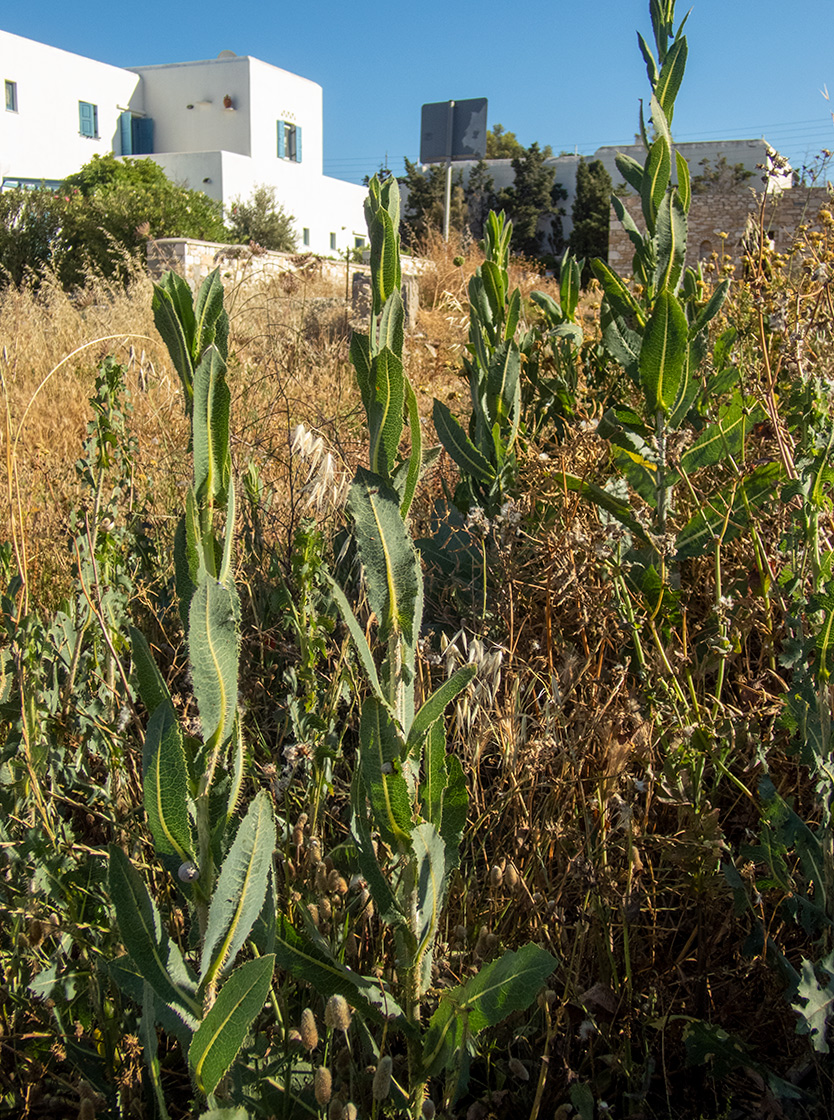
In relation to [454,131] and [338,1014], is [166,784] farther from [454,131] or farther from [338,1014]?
[454,131]

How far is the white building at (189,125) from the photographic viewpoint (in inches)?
1056

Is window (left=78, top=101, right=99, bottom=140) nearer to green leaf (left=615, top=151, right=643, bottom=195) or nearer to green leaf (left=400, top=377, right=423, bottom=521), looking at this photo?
green leaf (left=615, top=151, right=643, bottom=195)

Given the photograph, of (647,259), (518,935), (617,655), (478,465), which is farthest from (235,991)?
(647,259)

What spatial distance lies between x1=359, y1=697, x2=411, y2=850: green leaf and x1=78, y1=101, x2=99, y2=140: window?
111ft

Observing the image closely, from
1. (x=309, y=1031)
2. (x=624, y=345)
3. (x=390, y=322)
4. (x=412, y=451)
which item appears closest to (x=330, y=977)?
(x=309, y=1031)

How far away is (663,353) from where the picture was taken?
1.83m

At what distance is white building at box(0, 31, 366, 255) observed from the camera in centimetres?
2683

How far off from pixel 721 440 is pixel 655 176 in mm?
622

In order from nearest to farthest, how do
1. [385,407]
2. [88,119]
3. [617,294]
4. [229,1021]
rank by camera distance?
[229,1021] → [385,407] → [617,294] → [88,119]

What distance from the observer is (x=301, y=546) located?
5.10 ft

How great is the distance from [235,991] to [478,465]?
162cm

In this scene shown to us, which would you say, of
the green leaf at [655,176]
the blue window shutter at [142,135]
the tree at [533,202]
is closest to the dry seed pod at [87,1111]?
the green leaf at [655,176]

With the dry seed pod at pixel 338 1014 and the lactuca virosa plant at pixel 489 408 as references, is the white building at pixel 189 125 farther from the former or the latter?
the dry seed pod at pixel 338 1014

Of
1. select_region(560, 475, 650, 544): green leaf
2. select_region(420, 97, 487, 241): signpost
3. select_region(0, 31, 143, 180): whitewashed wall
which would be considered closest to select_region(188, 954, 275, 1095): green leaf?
select_region(560, 475, 650, 544): green leaf
